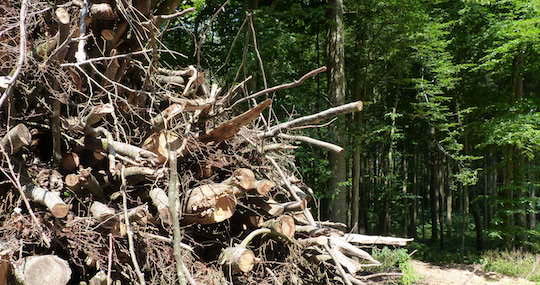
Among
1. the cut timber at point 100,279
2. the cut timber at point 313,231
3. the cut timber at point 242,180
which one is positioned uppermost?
the cut timber at point 242,180

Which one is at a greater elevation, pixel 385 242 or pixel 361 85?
pixel 361 85

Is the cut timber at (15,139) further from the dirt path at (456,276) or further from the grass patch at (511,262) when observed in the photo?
the grass patch at (511,262)

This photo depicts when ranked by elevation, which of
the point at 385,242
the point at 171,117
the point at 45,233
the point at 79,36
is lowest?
the point at 385,242

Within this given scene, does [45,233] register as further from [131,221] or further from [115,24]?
[115,24]

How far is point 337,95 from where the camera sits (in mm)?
10539

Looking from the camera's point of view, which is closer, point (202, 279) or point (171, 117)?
point (202, 279)

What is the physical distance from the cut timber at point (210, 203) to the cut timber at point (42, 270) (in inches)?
35.8

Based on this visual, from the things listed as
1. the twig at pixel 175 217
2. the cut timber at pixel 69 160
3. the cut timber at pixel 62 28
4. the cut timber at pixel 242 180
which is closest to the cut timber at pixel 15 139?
the cut timber at pixel 69 160

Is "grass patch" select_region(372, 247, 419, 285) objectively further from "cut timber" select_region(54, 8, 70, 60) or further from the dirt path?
"cut timber" select_region(54, 8, 70, 60)

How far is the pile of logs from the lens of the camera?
3.12m

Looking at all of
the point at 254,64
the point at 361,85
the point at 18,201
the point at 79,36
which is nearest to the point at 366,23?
the point at 361,85

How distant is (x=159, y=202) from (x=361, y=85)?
1093cm

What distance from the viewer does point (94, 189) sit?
3439 millimetres

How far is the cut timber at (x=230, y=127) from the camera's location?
3688mm
